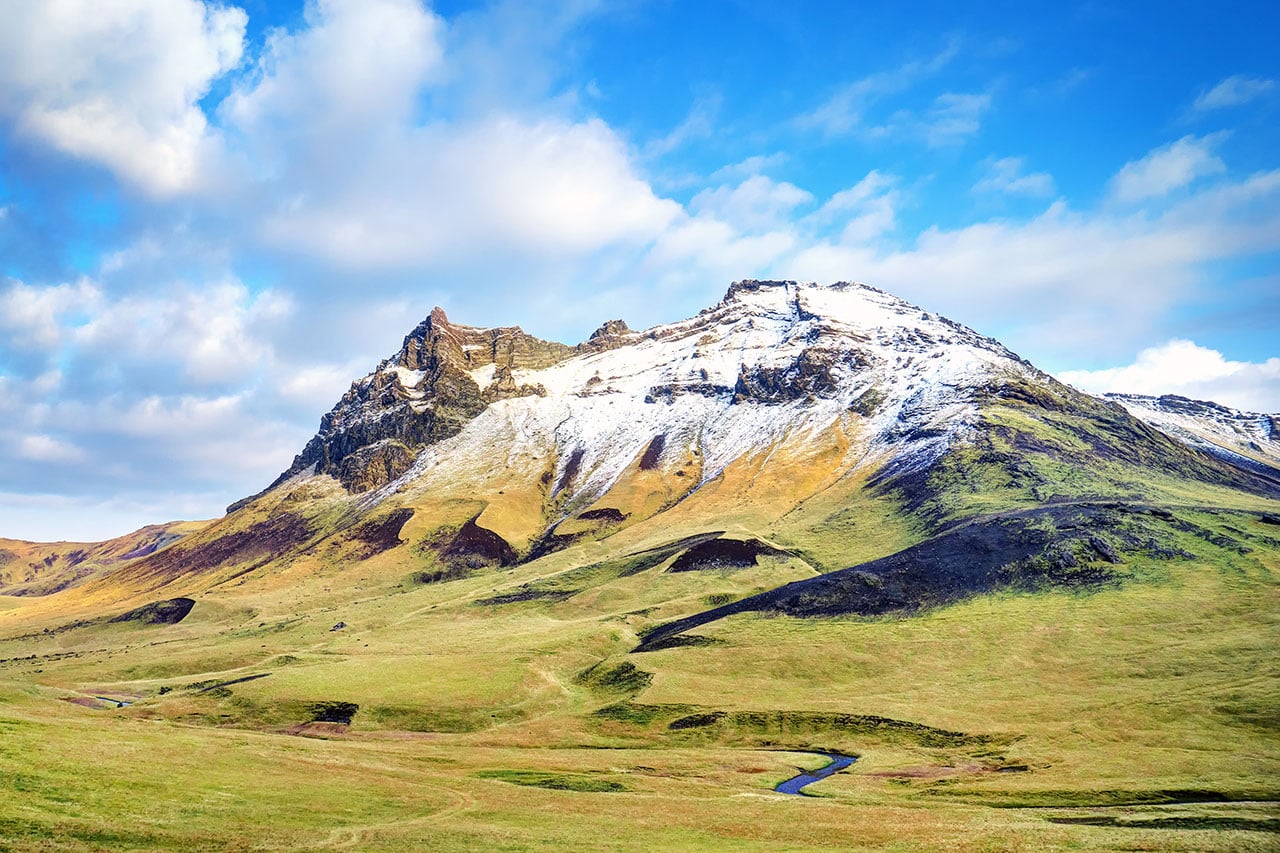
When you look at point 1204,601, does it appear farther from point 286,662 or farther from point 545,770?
point 286,662

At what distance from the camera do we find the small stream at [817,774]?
285ft

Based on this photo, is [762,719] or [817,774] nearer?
[817,774]

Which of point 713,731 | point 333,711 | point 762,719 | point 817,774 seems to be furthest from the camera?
point 333,711

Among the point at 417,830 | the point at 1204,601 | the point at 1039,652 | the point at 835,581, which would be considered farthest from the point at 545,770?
the point at 1204,601

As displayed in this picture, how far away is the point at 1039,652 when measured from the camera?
133625 mm

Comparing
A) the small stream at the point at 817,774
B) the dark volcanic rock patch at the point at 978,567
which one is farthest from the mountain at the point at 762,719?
the small stream at the point at 817,774

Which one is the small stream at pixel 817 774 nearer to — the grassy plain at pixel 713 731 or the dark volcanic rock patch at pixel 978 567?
the grassy plain at pixel 713 731

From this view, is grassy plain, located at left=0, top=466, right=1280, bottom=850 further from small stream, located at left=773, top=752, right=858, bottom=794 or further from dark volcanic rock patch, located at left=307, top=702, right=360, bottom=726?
small stream, located at left=773, top=752, right=858, bottom=794

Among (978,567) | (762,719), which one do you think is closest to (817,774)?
(762,719)

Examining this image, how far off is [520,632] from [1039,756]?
120798 mm

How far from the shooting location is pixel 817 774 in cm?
9425

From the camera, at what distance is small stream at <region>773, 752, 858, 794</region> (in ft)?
285

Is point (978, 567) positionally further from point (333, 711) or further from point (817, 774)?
point (333, 711)

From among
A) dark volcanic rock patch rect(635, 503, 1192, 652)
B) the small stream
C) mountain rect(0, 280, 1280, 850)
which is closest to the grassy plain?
mountain rect(0, 280, 1280, 850)
